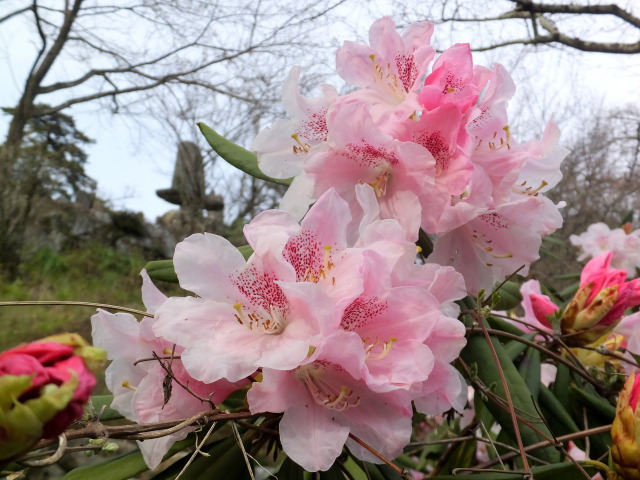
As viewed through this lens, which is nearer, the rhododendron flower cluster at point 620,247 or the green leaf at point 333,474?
the green leaf at point 333,474

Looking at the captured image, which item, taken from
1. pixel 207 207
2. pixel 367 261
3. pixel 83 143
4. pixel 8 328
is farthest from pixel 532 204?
pixel 83 143

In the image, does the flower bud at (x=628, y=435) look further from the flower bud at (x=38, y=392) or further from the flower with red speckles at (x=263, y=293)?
the flower bud at (x=38, y=392)

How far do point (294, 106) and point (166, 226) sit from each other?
24.6 ft

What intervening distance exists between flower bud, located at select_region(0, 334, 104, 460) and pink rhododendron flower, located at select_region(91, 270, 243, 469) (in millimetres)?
145

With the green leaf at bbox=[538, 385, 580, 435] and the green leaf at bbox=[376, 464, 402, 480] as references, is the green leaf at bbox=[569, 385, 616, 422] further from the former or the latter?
the green leaf at bbox=[376, 464, 402, 480]

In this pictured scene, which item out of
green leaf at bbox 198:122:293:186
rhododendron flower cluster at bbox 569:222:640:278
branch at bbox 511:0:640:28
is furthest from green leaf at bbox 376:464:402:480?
branch at bbox 511:0:640:28

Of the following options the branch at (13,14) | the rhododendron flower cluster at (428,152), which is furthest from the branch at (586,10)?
the branch at (13,14)

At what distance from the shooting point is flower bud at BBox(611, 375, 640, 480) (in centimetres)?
40

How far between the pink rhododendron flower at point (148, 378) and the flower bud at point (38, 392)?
0.14 m

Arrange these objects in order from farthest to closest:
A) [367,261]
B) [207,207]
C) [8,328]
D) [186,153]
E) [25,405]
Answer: [207,207]
[186,153]
[8,328]
[367,261]
[25,405]

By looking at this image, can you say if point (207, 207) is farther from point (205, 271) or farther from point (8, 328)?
point (205, 271)

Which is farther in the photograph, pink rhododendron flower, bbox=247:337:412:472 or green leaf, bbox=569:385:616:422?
green leaf, bbox=569:385:616:422

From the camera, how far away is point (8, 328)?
13.3 ft

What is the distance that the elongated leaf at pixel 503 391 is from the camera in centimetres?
52
